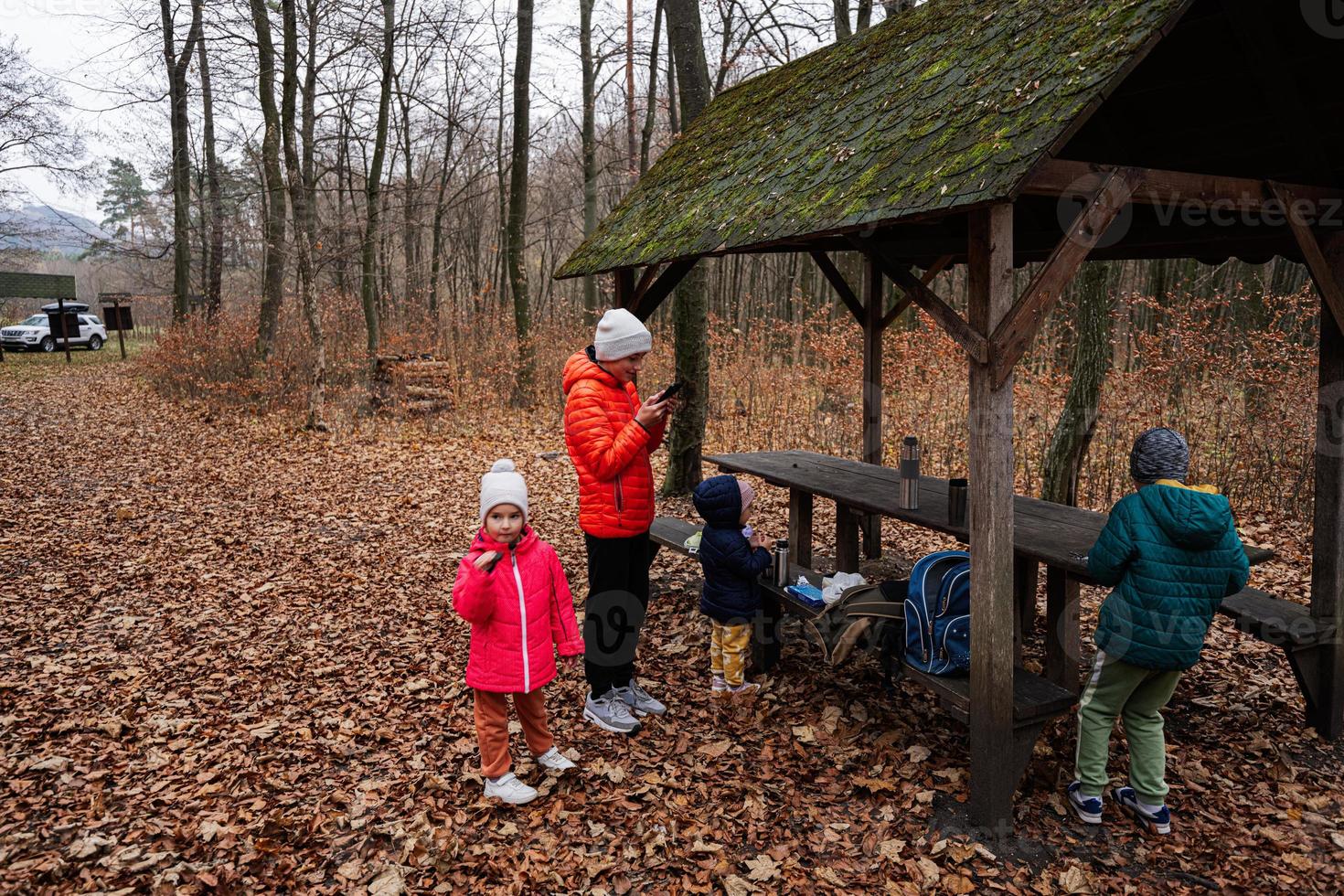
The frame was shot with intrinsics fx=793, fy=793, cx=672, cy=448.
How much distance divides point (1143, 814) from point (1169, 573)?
1.15 m

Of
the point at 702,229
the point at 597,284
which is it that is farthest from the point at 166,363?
the point at 702,229

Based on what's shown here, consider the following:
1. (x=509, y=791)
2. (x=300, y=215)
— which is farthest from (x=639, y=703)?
(x=300, y=215)

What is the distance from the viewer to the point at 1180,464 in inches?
133

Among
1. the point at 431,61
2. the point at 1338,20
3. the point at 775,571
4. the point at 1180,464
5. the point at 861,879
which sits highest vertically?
the point at 431,61

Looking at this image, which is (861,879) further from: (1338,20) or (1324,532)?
(1338,20)

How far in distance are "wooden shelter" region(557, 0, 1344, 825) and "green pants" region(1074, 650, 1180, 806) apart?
16.2 inches

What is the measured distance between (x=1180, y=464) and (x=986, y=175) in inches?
59.4

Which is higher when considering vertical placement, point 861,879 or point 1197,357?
point 1197,357

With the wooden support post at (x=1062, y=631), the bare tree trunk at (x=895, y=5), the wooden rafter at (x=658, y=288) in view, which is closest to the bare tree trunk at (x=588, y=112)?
the bare tree trunk at (x=895, y=5)

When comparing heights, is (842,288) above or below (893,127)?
below

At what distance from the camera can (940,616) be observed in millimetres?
3912

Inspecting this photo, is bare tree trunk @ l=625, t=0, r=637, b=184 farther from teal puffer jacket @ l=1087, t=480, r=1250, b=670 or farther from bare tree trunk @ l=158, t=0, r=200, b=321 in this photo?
teal puffer jacket @ l=1087, t=480, r=1250, b=670

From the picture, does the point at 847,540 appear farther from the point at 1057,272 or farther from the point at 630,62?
the point at 630,62

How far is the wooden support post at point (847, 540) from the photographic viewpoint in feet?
20.9
